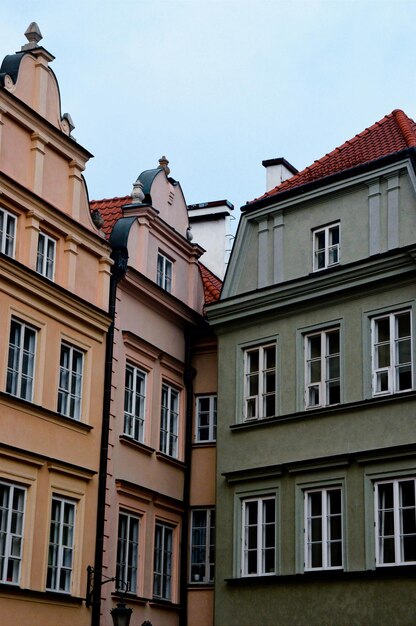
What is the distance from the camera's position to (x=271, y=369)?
2405cm

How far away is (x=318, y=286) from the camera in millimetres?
23312

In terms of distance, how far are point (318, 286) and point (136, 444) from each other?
188 inches

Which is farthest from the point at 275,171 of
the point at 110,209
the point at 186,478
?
the point at 186,478

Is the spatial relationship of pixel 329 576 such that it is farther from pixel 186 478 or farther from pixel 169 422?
pixel 169 422

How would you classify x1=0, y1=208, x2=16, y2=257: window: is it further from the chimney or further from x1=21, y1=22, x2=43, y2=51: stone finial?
the chimney

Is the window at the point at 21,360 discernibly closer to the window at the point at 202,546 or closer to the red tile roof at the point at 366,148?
the window at the point at 202,546

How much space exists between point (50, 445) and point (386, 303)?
672 cm

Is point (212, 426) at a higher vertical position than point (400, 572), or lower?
higher

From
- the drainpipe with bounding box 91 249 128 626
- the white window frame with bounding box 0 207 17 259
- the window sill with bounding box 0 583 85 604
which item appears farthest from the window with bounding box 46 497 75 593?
the white window frame with bounding box 0 207 17 259

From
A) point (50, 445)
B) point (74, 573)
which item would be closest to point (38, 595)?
point (74, 573)

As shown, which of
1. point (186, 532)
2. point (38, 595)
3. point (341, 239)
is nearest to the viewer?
point (38, 595)

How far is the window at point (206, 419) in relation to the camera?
85.0 feet

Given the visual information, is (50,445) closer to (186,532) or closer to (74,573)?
(74,573)

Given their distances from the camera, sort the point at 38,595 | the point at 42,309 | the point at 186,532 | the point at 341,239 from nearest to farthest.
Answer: the point at 38,595
the point at 42,309
the point at 341,239
the point at 186,532
